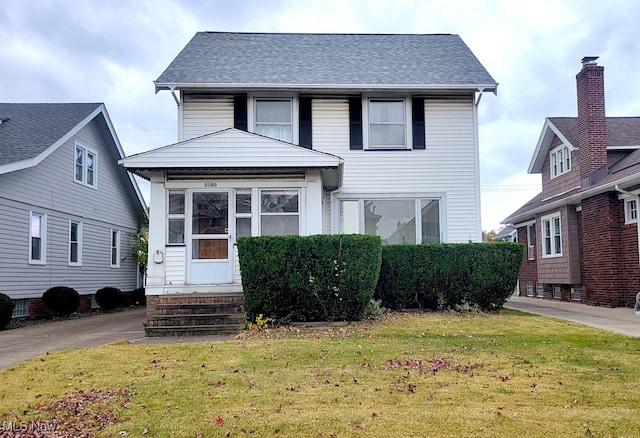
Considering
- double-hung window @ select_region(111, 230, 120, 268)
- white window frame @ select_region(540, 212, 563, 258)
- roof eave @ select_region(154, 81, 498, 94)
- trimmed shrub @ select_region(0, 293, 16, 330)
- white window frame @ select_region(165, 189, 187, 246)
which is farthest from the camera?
double-hung window @ select_region(111, 230, 120, 268)

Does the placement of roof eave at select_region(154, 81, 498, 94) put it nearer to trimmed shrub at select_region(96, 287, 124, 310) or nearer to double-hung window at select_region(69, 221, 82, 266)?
double-hung window at select_region(69, 221, 82, 266)

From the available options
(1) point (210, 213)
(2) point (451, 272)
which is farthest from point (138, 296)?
(2) point (451, 272)

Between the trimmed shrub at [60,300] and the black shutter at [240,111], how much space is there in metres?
7.15

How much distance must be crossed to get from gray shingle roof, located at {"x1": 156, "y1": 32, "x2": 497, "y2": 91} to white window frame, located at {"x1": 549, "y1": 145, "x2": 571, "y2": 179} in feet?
18.8

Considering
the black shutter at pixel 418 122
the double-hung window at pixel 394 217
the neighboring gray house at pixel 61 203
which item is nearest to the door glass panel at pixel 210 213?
the double-hung window at pixel 394 217

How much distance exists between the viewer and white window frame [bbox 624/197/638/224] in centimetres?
1414

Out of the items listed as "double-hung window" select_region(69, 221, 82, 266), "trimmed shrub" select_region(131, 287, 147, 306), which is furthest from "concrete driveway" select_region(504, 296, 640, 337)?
"trimmed shrub" select_region(131, 287, 147, 306)

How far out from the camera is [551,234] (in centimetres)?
1916

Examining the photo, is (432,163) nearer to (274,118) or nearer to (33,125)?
(274,118)

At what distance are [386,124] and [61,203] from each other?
10335 millimetres

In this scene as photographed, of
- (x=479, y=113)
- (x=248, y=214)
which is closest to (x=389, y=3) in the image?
(x=479, y=113)

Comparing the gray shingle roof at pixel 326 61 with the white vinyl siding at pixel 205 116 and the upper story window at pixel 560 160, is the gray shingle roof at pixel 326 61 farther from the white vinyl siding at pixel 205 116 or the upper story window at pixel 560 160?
the upper story window at pixel 560 160

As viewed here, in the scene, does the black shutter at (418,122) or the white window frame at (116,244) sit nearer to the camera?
the black shutter at (418,122)

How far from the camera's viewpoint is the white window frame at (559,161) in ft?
61.7
